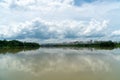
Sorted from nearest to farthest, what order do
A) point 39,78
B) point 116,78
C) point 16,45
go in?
point 116,78 → point 39,78 → point 16,45

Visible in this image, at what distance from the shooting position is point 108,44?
53.8 meters

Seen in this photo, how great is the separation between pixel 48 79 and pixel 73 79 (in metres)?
0.93

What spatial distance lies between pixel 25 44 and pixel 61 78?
52980 mm

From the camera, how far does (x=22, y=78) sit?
835cm

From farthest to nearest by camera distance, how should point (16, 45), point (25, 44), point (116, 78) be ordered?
point (25, 44) → point (16, 45) → point (116, 78)

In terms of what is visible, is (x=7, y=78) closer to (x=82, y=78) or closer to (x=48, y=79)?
(x=48, y=79)

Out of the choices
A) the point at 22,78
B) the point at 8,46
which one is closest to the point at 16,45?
the point at 8,46

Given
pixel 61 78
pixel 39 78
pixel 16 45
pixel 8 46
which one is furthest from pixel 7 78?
pixel 16 45

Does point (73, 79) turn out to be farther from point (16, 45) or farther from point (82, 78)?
point (16, 45)

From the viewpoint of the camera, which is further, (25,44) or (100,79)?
(25,44)

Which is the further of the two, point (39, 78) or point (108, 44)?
point (108, 44)

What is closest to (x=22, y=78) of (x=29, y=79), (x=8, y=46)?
(x=29, y=79)

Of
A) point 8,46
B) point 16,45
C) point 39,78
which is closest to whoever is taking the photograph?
point 39,78

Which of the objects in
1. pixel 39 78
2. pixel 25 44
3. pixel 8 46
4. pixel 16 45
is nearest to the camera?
pixel 39 78
